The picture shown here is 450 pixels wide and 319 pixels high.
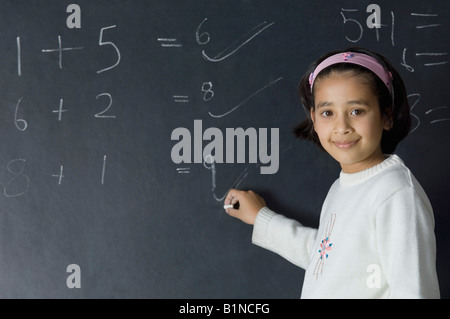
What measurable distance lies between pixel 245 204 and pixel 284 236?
0.12 metres

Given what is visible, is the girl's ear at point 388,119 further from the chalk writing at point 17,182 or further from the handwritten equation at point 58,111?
the chalk writing at point 17,182

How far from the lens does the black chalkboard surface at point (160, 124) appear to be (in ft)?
4.35

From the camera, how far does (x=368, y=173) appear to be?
1112 millimetres

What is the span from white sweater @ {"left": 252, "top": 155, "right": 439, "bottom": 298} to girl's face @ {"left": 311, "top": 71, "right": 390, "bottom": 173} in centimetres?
5

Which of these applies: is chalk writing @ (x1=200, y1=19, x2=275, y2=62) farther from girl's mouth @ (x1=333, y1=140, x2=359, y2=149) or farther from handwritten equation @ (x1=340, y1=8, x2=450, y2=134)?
girl's mouth @ (x1=333, y1=140, x2=359, y2=149)

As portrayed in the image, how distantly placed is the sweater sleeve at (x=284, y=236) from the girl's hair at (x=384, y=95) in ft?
0.73

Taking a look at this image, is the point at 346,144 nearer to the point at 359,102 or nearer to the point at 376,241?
the point at 359,102

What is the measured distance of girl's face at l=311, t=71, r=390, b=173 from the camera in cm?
108

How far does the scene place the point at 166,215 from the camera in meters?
1.33

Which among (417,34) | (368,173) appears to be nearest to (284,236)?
(368,173)

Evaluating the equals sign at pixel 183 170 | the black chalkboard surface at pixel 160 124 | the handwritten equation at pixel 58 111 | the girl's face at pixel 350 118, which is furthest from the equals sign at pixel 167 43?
the girl's face at pixel 350 118

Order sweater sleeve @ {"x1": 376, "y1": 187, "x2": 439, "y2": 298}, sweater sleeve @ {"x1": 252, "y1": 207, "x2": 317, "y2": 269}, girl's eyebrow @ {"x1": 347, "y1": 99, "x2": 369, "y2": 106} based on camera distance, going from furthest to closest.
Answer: sweater sleeve @ {"x1": 252, "y1": 207, "x2": 317, "y2": 269}
girl's eyebrow @ {"x1": 347, "y1": 99, "x2": 369, "y2": 106}
sweater sleeve @ {"x1": 376, "y1": 187, "x2": 439, "y2": 298}

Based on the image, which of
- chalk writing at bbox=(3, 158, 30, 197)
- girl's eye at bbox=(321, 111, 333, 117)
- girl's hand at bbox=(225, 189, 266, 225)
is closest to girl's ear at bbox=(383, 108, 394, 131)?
girl's eye at bbox=(321, 111, 333, 117)
